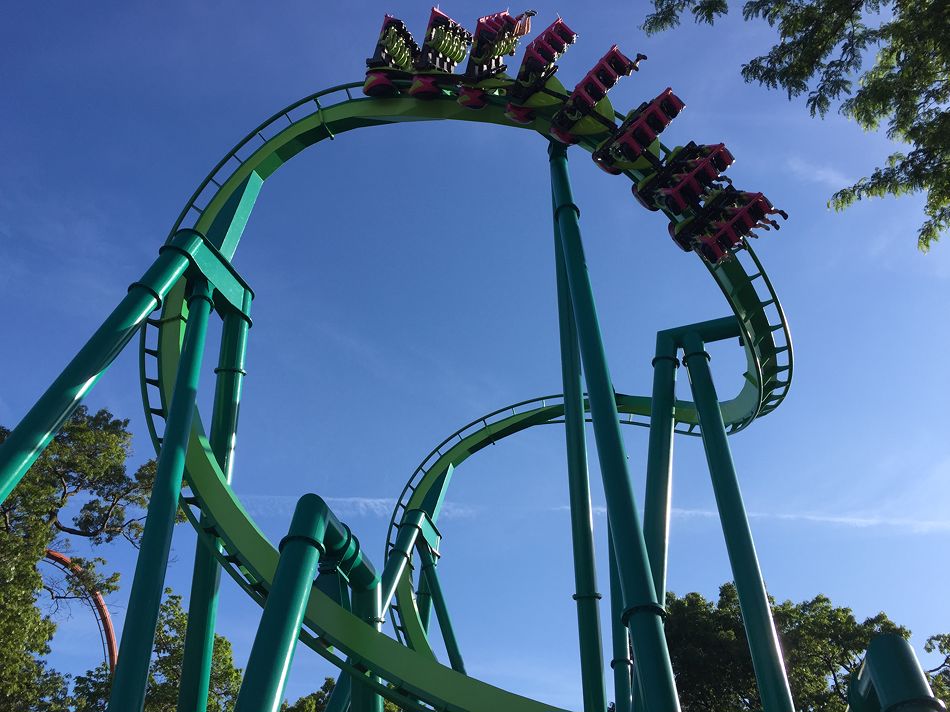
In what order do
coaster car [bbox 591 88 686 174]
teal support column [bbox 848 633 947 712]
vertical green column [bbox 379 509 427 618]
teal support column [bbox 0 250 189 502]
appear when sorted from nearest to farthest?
teal support column [bbox 848 633 947 712] < teal support column [bbox 0 250 189 502] < coaster car [bbox 591 88 686 174] < vertical green column [bbox 379 509 427 618]

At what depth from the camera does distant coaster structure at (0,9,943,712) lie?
4625 millimetres

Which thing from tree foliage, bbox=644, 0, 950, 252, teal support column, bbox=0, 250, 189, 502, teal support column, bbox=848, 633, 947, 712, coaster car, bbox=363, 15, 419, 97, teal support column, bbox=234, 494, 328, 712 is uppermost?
coaster car, bbox=363, 15, 419, 97

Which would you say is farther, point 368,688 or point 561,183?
point 561,183

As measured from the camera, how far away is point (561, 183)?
7.26 metres

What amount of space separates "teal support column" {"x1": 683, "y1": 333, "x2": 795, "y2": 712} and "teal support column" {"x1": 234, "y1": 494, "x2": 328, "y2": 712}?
2871 millimetres

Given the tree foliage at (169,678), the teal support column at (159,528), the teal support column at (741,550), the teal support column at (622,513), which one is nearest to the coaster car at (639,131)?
the teal support column at (622,513)

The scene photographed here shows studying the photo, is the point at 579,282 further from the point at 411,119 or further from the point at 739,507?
the point at 411,119

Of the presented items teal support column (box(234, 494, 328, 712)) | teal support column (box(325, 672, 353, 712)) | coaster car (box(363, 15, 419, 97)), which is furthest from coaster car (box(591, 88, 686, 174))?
teal support column (box(325, 672, 353, 712))

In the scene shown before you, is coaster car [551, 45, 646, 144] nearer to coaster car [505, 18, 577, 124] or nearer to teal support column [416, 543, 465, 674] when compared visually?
coaster car [505, 18, 577, 124]

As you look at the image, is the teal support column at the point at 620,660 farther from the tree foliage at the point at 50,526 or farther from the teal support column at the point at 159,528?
the tree foliage at the point at 50,526

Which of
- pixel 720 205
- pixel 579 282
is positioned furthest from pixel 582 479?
pixel 720 205

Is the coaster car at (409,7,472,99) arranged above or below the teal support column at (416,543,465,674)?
above

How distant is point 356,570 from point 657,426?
9.58 ft

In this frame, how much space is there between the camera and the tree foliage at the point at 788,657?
1450 cm
